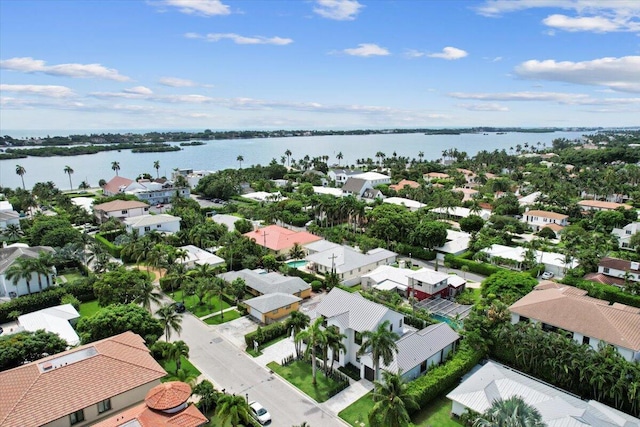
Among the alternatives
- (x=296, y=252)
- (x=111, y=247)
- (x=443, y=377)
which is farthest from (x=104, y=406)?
(x=111, y=247)

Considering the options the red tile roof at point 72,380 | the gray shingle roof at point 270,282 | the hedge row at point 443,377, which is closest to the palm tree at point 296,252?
the gray shingle roof at point 270,282

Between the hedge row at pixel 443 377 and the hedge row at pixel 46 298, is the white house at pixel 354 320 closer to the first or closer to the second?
the hedge row at pixel 443 377

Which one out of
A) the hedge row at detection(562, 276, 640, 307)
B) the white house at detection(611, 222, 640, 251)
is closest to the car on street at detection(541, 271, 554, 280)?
the hedge row at detection(562, 276, 640, 307)

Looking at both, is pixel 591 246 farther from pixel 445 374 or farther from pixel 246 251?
pixel 246 251

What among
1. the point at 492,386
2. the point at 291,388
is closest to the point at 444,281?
the point at 492,386

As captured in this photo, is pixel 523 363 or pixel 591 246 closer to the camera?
pixel 523 363

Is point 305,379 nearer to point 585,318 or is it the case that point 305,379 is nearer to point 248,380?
point 248,380

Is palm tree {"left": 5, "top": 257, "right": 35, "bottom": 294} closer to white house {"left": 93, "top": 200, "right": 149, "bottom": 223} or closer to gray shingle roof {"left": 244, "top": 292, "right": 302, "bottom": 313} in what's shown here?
gray shingle roof {"left": 244, "top": 292, "right": 302, "bottom": 313}
